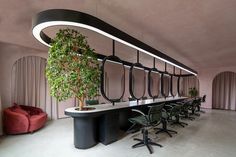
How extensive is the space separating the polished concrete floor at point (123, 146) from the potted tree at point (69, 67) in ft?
3.66

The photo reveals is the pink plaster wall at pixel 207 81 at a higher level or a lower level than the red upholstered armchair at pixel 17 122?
higher

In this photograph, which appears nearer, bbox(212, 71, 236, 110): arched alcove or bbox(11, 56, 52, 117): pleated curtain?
bbox(11, 56, 52, 117): pleated curtain

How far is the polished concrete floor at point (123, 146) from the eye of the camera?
10.3ft

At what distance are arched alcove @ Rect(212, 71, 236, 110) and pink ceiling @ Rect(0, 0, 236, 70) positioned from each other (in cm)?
543

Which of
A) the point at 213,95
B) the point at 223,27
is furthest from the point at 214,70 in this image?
the point at 223,27

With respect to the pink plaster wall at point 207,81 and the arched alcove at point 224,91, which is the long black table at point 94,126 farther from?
the arched alcove at point 224,91

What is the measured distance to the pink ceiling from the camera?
9.25 feet

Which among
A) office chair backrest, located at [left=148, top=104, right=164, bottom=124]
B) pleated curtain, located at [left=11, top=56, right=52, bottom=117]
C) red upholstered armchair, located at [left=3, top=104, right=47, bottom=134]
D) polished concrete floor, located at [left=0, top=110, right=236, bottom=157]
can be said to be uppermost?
pleated curtain, located at [left=11, top=56, right=52, bottom=117]

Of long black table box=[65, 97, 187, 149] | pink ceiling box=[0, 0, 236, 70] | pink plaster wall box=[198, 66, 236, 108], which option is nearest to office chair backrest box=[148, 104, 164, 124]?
long black table box=[65, 97, 187, 149]

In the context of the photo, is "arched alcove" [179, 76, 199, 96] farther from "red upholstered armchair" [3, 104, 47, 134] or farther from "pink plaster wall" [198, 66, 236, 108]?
"red upholstered armchair" [3, 104, 47, 134]

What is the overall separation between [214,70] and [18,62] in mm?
9822

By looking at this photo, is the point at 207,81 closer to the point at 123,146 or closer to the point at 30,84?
the point at 123,146

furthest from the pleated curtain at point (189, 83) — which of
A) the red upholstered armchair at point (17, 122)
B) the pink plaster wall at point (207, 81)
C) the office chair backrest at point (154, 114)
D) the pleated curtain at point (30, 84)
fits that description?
the red upholstered armchair at point (17, 122)

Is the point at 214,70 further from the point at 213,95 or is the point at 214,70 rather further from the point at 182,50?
the point at 182,50
